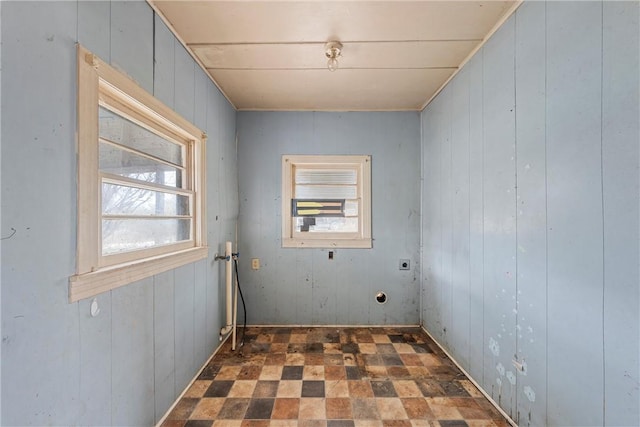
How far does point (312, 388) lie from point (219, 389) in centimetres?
66

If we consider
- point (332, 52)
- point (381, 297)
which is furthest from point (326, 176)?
point (381, 297)

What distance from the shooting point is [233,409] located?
5.30 feet

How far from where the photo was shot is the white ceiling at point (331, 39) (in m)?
1.48

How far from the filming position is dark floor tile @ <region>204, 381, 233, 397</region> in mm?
1748

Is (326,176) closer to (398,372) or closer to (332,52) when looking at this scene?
(332,52)

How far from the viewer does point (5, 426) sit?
76 cm

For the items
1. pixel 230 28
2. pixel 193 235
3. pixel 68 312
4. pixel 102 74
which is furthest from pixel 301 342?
pixel 230 28

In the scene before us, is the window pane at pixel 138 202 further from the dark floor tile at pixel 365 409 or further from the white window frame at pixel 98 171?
the dark floor tile at pixel 365 409

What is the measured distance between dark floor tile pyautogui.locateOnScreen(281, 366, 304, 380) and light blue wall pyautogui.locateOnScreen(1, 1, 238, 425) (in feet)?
2.71

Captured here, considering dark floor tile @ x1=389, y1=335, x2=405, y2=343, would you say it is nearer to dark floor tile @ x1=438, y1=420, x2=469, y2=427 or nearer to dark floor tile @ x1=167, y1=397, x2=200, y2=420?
dark floor tile @ x1=438, y1=420, x2=469, y2=427

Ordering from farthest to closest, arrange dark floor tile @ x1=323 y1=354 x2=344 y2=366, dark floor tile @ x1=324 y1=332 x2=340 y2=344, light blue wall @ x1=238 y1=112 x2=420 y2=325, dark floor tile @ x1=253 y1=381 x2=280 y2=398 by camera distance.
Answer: light blue wall @ x1=238 y1=112 x2=420 y2=325
dark floor tile @ x1=324 y1=332 x2=340 y2=344
dark floor tile @ x1=323 y1=354 x2=344 y2=366
dark floor tile @ x1=253 y1=381 x2=280 y2=398

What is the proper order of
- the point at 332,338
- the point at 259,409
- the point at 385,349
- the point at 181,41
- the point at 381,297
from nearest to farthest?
the point at 259,409 < the point at 181,41 < the point at 385,349 < the point at 332,338 < the point at 381,297

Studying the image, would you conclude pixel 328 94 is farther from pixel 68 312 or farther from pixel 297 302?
pixel 68 312

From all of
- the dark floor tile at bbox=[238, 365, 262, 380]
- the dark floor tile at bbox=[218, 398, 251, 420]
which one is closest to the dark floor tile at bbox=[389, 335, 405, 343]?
the dark floor tile at bbox=[238, 365, 262, 380]
